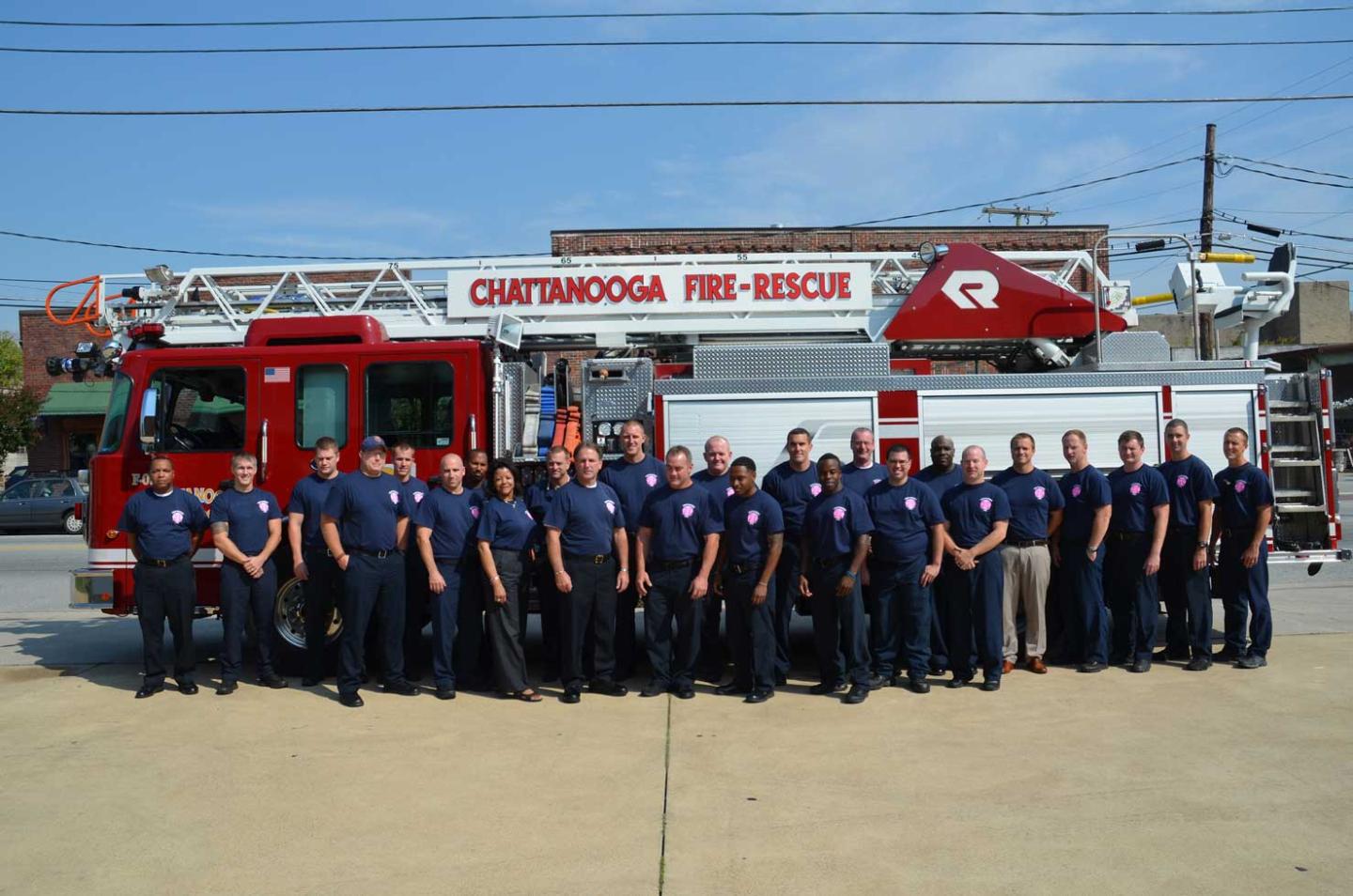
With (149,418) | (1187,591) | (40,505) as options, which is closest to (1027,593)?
(1187,591)

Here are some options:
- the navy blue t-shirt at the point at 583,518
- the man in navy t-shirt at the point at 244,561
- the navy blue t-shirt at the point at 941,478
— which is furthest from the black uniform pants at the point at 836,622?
the man in navy t-shirt at the point at 244,561

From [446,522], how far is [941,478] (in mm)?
3518

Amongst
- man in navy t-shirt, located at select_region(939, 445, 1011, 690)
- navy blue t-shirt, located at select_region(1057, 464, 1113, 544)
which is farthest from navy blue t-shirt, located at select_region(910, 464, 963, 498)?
navy blue t-shirt, located at select_region(1057, 464, 1113, 544)

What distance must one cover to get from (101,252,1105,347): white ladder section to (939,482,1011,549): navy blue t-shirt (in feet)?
7.43

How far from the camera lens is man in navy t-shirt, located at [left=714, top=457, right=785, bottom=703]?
702cm

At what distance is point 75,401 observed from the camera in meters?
32.7

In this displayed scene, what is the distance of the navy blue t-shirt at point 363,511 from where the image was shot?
7.18 m

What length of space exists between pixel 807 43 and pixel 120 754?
469 inches

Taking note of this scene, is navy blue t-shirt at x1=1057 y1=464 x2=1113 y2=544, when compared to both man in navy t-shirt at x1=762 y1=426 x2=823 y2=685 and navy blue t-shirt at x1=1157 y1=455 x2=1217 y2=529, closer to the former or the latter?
navy blue t-shirt at x1=1157 y1=455 x2=1217 y2=529

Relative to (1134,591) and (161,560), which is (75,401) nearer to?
(161,560)

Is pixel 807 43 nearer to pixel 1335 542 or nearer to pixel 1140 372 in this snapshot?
pixel 1140 372

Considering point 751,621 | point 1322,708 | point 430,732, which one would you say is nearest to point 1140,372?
point 1322,708

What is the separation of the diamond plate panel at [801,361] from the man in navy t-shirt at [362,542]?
101 inches

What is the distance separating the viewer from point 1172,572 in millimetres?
7945
